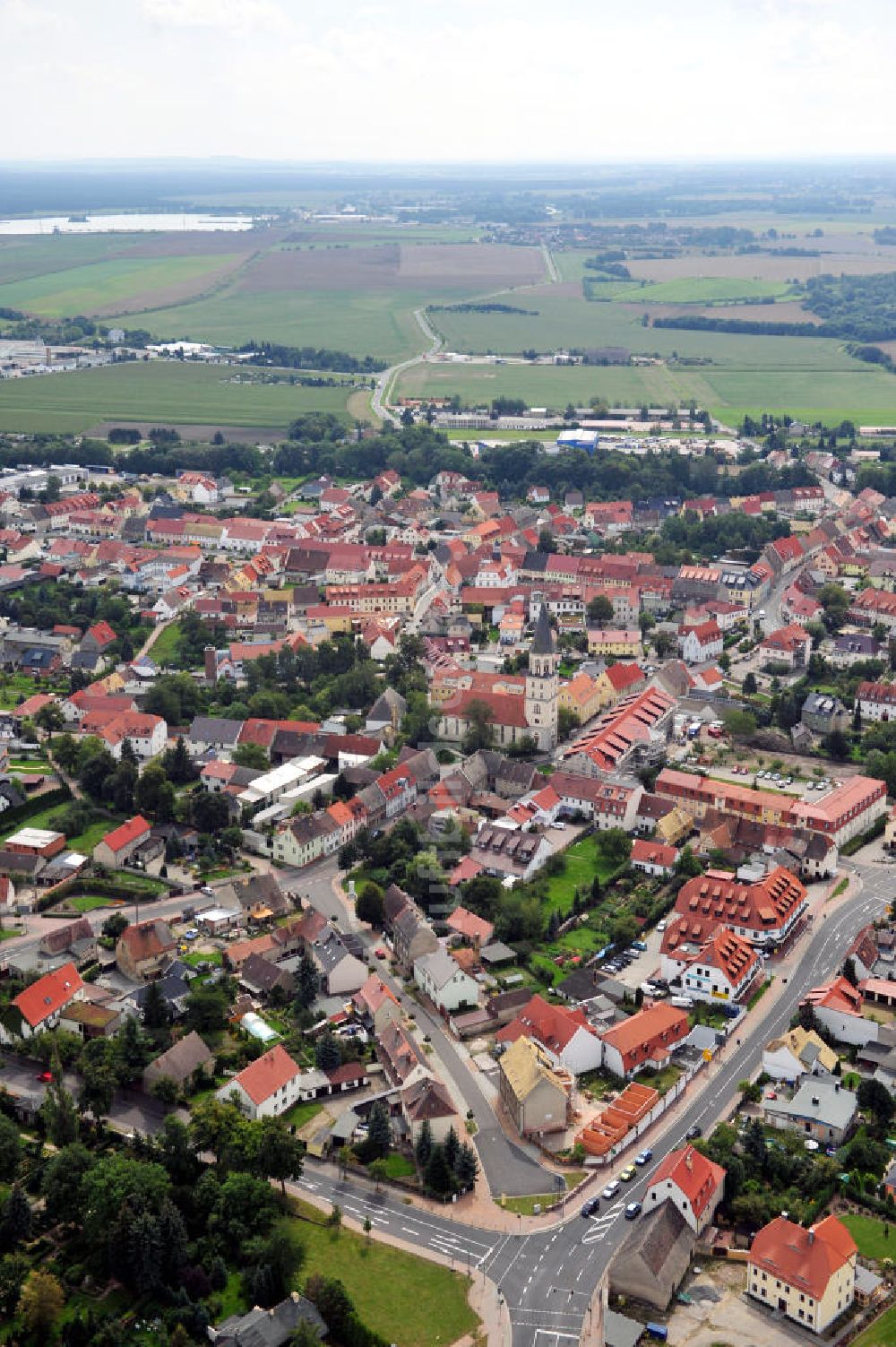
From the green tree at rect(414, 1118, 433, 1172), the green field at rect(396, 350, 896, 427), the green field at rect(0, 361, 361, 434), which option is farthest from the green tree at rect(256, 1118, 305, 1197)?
the green field at rect(396, 350, 896, 427)

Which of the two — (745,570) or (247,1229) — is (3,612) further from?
(247,1229)

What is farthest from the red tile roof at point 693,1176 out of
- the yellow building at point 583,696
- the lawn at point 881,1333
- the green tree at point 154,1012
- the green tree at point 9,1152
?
the yellow building at point 583,696

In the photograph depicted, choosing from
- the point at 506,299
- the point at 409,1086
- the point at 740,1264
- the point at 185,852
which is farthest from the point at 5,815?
the point at 506,299

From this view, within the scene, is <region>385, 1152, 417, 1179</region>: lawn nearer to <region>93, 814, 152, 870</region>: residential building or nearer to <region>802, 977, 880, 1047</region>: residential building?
<region>802, 977, 880, 1047</region>: residential building

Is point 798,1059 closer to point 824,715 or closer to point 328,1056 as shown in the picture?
point 328,1056

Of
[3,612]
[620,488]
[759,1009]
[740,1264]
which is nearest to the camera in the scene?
[740,1264]

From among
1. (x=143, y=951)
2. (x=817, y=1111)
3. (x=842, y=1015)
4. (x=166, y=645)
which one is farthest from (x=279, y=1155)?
(x=166, y=645)
